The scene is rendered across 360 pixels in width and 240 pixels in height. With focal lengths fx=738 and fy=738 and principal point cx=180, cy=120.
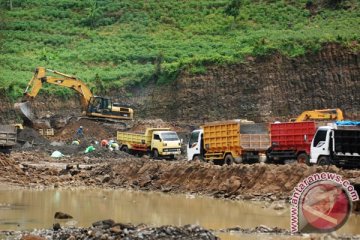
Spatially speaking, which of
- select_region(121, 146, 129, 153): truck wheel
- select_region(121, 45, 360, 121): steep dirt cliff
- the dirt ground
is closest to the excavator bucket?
select_region(121, 146, 129, 153): truck wheel

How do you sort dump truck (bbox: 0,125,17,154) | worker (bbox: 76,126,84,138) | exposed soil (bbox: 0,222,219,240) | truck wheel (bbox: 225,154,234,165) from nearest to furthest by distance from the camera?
exposed soil (bbox: 0,222,219,240)
dump truck (bbox: 0,125,17,154)
truck wheel (bbox: 225,154,234,165)
worker (bbox: 76,126,84,138)

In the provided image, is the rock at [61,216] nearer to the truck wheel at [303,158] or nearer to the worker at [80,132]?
the truck wheel at [303,158]

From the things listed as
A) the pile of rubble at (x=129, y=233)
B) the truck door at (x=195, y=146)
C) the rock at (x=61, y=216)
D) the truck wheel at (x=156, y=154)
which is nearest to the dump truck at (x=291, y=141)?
the truck door at (x=195, y=146)

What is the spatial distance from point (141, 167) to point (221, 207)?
9.74 meters

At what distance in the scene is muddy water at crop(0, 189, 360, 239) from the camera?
67.1 feet

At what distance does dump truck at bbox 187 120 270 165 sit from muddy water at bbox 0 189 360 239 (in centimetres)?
624

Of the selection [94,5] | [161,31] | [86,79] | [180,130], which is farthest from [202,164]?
[94,5]

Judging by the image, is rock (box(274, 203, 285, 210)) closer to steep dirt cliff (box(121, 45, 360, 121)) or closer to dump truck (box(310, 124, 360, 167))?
dump truck (box(310, 124, 360, 167))

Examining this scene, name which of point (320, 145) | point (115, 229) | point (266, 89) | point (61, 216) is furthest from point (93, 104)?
point (115, 229)

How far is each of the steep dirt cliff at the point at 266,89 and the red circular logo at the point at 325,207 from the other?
3722 cm

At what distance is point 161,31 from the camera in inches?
3310

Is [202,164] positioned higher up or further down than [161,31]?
further down

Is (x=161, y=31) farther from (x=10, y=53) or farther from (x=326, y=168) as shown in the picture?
(x=326, y=168)

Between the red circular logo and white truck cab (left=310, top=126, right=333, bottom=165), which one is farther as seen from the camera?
white truck cab (left=310, top=126, right=333, bottom=165)
